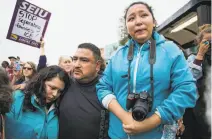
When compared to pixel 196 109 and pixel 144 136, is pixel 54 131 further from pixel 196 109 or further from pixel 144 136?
pixel 196 109

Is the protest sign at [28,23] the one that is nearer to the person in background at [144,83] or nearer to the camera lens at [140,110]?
the person in background at [144,83]

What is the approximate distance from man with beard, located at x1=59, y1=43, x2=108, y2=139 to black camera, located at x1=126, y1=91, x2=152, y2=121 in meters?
0.63

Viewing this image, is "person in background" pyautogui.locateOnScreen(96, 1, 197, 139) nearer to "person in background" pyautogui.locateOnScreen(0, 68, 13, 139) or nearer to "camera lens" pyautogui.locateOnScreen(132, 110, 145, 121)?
"camera lens" pyautogui.locateOnScreen(132, 110, 145, 121)

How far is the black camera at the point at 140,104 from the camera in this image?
1367 mm

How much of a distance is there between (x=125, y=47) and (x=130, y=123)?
1.96ft

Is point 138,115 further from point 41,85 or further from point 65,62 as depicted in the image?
point 65,62

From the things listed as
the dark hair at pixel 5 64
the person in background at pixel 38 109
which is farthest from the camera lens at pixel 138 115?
the dark hair at pixel 5 64

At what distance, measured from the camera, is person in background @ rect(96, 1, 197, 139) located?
4.73 ft

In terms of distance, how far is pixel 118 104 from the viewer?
5.17 ft

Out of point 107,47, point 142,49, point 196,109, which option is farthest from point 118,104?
point 107,47

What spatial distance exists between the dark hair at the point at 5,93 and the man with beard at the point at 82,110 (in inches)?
18.9

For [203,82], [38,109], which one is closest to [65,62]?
[38,109]

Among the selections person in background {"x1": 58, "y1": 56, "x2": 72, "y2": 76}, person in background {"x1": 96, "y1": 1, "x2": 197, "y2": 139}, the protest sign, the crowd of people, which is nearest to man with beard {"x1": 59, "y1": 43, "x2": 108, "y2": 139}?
the crowd of people

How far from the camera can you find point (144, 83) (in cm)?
153
